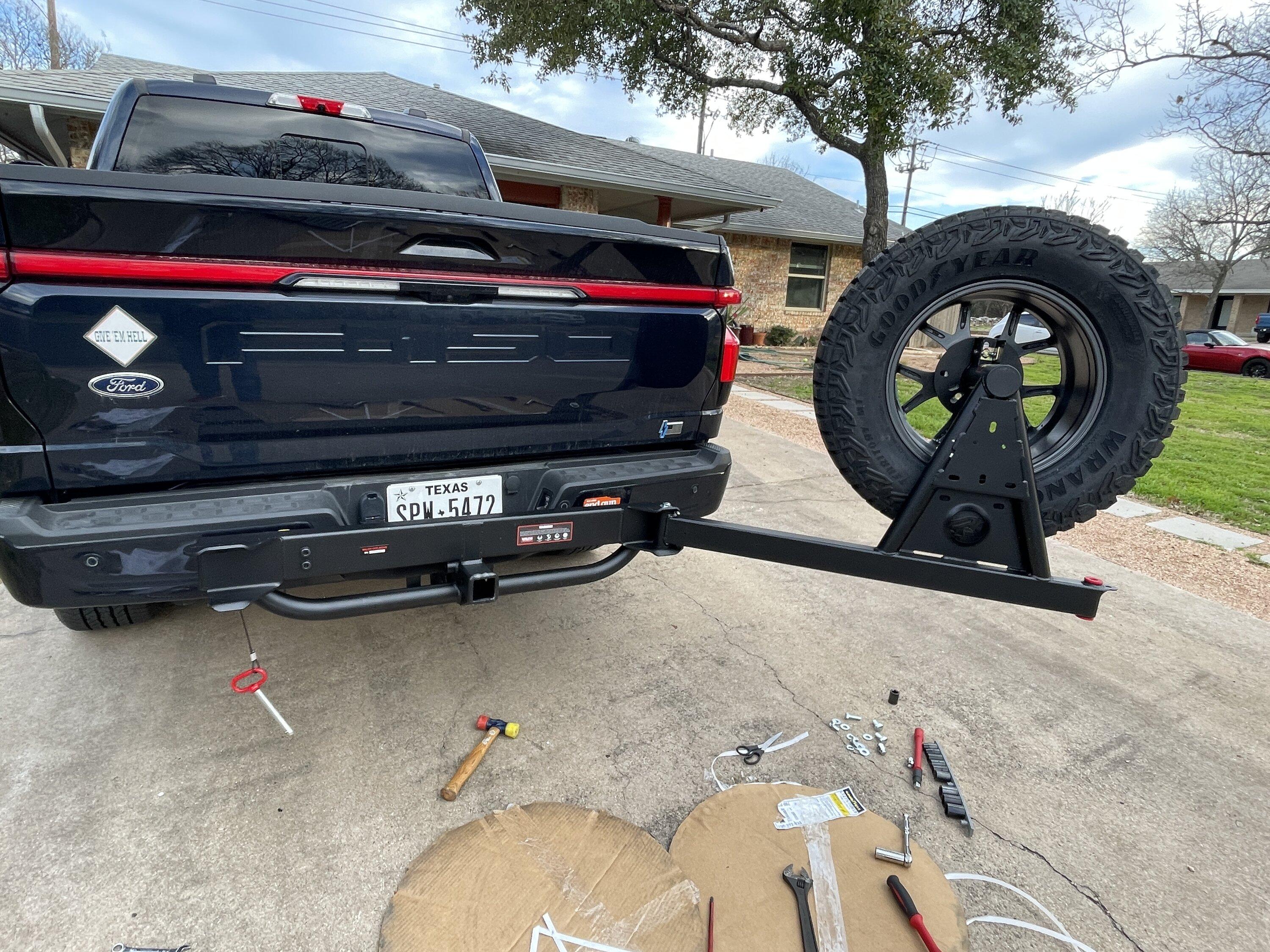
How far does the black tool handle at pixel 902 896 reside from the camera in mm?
1819

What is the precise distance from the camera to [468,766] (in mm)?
2295

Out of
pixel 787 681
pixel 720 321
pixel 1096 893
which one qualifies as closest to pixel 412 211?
pixel 720 321

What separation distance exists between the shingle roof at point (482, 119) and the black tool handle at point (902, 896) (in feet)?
32.4

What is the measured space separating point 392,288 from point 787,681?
2196mm

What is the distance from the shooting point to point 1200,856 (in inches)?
82.3

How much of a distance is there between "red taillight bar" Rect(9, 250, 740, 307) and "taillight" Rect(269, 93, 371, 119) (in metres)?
1.48

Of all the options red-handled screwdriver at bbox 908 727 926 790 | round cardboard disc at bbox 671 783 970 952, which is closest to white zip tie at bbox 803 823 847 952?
round cardboard disc at bbox 671 783 970 952

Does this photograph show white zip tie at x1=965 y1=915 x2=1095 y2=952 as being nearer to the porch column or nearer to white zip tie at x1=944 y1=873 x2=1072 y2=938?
white zip tie at x1=944 y1=873 x2=1072 y2=938

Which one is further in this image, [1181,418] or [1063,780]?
[1181,418]

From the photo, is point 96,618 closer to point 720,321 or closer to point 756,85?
point 720,321

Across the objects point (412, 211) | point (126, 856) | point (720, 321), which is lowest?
point (126, 856)

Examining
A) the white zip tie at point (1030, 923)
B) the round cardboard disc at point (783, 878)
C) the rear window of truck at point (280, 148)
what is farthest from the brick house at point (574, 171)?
the white zip tie at point (1030, 923)

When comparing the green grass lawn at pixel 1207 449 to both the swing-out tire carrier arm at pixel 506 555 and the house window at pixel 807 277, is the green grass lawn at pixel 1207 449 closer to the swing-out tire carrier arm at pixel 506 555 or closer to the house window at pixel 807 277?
the swing-out tire carrier arm at pixel 506 555

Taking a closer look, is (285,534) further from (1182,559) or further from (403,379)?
(1182,559)
